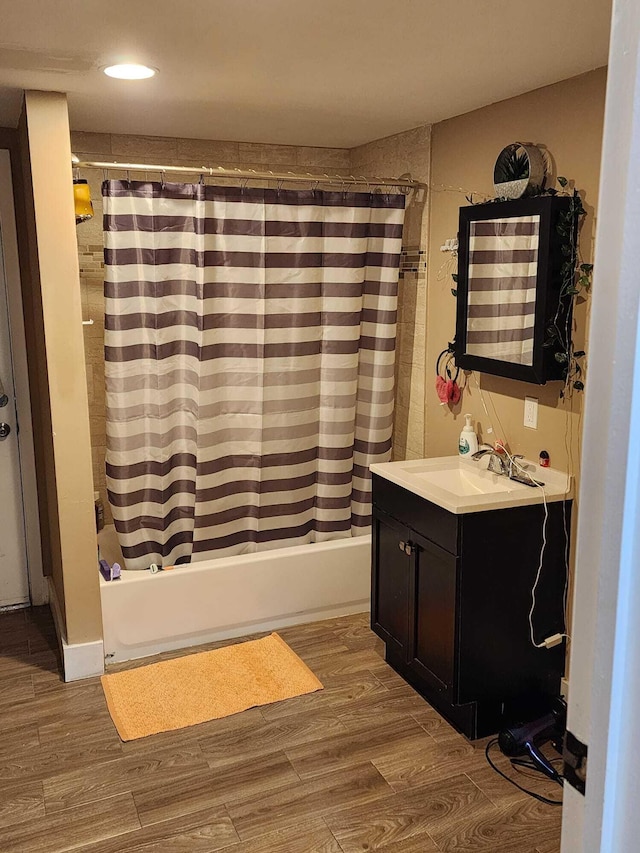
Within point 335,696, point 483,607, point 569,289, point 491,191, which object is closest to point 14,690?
point 335,696

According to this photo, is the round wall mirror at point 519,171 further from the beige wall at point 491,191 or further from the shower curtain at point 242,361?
the shower curtain at point 242,361

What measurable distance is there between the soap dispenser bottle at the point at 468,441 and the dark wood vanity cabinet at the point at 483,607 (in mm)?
426

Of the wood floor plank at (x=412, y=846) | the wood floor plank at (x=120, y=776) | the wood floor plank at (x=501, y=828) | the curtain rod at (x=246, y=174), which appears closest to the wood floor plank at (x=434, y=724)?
the wood floor plank at (x=501, y=828)

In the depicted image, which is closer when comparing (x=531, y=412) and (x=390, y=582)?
(x=531, y=412)

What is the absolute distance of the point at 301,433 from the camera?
3.60 metres

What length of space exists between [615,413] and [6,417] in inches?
135

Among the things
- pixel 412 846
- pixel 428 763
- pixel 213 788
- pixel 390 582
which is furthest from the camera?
pixel 390 582

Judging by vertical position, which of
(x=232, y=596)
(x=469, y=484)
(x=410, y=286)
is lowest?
(x=232, y=596)

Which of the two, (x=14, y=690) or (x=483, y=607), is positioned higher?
(x=483, y=607)

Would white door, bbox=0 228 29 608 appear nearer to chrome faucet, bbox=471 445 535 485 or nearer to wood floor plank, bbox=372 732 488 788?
wood floor plank, bbox=372 732 488 788

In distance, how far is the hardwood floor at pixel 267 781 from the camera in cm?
227

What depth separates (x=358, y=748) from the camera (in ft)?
8.84

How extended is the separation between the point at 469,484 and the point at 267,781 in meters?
1.34

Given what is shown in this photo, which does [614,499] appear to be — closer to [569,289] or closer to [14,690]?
[569,289]
